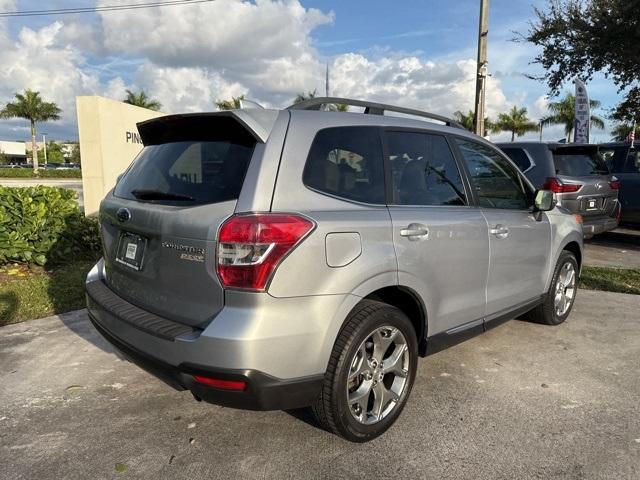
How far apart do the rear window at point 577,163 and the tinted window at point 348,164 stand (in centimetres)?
587

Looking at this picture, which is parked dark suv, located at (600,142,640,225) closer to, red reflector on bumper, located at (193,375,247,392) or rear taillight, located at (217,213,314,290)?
rear taillight, located at (217,213,314,290)

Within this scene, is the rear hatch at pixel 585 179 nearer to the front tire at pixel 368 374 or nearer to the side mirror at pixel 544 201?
the side mirror at pixel 544 201

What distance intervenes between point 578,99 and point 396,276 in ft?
46.9

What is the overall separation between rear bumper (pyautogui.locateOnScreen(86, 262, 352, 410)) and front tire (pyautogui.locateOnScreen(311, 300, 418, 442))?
3.9 inches

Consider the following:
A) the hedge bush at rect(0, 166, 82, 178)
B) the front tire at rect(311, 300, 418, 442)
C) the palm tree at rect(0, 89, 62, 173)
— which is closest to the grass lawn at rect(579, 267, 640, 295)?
A: the front tire at rect(311, 300, 418, 442)

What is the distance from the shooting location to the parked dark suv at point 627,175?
384 inches

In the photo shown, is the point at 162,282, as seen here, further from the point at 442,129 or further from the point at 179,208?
the point at 442,129

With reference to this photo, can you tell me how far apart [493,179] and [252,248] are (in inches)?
91.2

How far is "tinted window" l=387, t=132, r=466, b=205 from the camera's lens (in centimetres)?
306

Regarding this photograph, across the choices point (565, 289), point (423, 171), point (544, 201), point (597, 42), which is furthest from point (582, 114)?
point (423, 171)

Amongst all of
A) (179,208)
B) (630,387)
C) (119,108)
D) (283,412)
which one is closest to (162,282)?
(179,208)

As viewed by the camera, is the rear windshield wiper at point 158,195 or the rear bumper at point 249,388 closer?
the rear bumper at point 249,388

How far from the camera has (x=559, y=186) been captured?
7648mm

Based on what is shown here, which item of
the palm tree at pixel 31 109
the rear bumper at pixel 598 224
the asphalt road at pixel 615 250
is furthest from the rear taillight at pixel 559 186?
the palm tree at pixel 31 109
